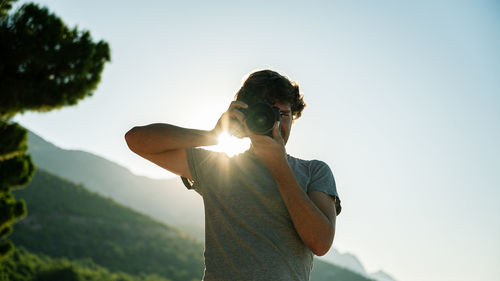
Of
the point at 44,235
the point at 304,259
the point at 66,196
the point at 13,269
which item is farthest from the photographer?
the point at 66,196

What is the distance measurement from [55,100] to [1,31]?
1693 mm

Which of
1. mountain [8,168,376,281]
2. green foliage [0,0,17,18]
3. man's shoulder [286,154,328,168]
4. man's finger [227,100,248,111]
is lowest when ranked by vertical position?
mountain [8,168,376,281]

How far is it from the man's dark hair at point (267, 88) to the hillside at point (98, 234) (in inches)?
1074

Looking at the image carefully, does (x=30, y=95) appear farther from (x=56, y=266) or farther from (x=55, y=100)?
(x=56, y=266)

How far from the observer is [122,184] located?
393 feet

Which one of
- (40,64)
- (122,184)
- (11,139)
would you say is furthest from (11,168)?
(122,184)

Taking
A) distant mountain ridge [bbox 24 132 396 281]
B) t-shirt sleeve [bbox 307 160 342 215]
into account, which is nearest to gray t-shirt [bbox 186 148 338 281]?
t-shirt sleeve [bbox 307 160 342 215]

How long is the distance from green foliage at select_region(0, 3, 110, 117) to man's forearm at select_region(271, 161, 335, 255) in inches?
281

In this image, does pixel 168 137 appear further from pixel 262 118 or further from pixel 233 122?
pixel 262 118

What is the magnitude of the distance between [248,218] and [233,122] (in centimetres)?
42

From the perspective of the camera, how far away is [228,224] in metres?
1.38

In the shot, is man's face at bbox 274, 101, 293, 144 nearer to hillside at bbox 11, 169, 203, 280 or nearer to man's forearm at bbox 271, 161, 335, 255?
man's forearm at bbox 271, 161, 335, 255

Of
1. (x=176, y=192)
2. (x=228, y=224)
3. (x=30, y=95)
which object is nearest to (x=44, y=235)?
(x=30, y=95)

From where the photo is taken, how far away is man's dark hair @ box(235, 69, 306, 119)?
1642mm
